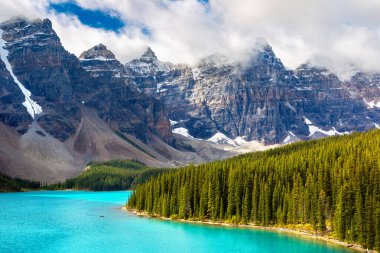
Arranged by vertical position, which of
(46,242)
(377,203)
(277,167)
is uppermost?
(277,167)

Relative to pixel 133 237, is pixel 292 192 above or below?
above

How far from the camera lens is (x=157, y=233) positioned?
323ft

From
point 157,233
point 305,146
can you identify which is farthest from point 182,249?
point 305,146

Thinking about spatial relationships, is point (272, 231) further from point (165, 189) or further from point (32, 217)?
point (32, 217)

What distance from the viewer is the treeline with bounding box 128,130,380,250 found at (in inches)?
3423

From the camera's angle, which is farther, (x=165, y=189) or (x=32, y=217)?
(x=165, y=189)

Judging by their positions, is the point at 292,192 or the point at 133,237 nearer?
the point at 133,237

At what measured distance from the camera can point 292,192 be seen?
344 feet

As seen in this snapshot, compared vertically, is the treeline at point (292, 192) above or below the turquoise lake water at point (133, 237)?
above

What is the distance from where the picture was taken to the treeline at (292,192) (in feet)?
285

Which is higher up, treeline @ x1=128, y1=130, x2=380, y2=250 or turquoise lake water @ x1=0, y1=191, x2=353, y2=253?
treeline @ x1=128, y1=130, x2=380, y2=250

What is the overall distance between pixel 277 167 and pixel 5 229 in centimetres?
6066

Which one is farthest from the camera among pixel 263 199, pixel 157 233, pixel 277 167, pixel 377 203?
pixel 277 167

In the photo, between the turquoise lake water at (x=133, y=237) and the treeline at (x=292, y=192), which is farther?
the treeline at (x=292, y=192)
